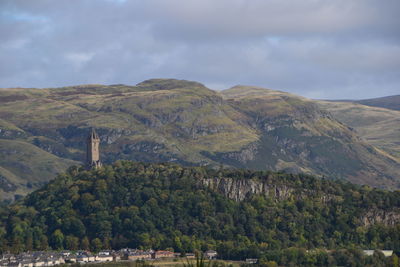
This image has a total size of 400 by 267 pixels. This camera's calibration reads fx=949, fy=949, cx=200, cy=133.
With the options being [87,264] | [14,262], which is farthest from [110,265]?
[14,262]

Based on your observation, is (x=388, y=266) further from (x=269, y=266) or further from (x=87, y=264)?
(x=87, y=264)

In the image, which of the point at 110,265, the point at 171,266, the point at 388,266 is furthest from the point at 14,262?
the point at 388,266

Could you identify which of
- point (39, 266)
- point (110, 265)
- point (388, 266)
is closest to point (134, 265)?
point (110, 265)

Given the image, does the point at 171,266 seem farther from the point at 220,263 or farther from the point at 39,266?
the point at 39,266

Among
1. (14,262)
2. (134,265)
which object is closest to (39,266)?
(14,262)

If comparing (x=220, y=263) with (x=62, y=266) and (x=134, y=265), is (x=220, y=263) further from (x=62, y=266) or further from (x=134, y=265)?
(x=62, y=266)

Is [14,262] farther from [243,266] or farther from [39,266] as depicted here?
[243,266]
